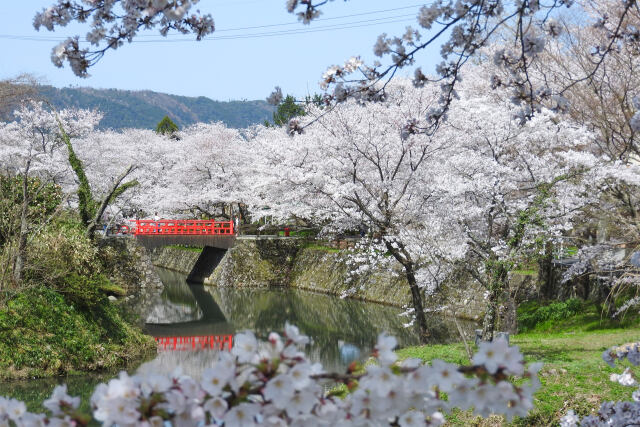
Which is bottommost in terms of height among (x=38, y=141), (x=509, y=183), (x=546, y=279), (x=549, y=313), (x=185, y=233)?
(x=549, y=313)

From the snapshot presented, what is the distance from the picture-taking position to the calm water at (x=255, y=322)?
10648 millimetres

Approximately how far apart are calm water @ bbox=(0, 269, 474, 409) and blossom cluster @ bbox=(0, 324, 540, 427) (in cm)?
722

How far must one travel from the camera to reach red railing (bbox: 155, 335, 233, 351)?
42.9ft

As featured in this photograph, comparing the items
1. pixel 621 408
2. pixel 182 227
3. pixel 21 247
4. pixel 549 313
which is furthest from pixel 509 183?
pixel 182 227

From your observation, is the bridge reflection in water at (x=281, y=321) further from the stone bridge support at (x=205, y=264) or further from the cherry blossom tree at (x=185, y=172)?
the cherry blossom tree at (x=185, y=172)

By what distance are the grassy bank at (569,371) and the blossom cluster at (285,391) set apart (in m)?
4.91

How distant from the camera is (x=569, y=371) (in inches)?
262

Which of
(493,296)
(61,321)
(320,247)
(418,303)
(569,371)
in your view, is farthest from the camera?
(320,247)

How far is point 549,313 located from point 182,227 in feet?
51.2

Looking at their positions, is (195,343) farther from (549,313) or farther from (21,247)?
(549,313)

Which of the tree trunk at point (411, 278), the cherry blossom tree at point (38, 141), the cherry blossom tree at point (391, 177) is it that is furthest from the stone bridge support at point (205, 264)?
the tree trunk at point (411, 278)

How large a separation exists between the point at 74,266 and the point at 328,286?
492 inches

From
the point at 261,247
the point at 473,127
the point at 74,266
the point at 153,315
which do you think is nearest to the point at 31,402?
the point at 74,266

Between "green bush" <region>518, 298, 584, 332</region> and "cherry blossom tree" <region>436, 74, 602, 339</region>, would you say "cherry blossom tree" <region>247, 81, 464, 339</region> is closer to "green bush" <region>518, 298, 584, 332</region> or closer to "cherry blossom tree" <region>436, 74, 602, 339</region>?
"cherry blossom tree" <region>436, 74, 602, 339</region>
